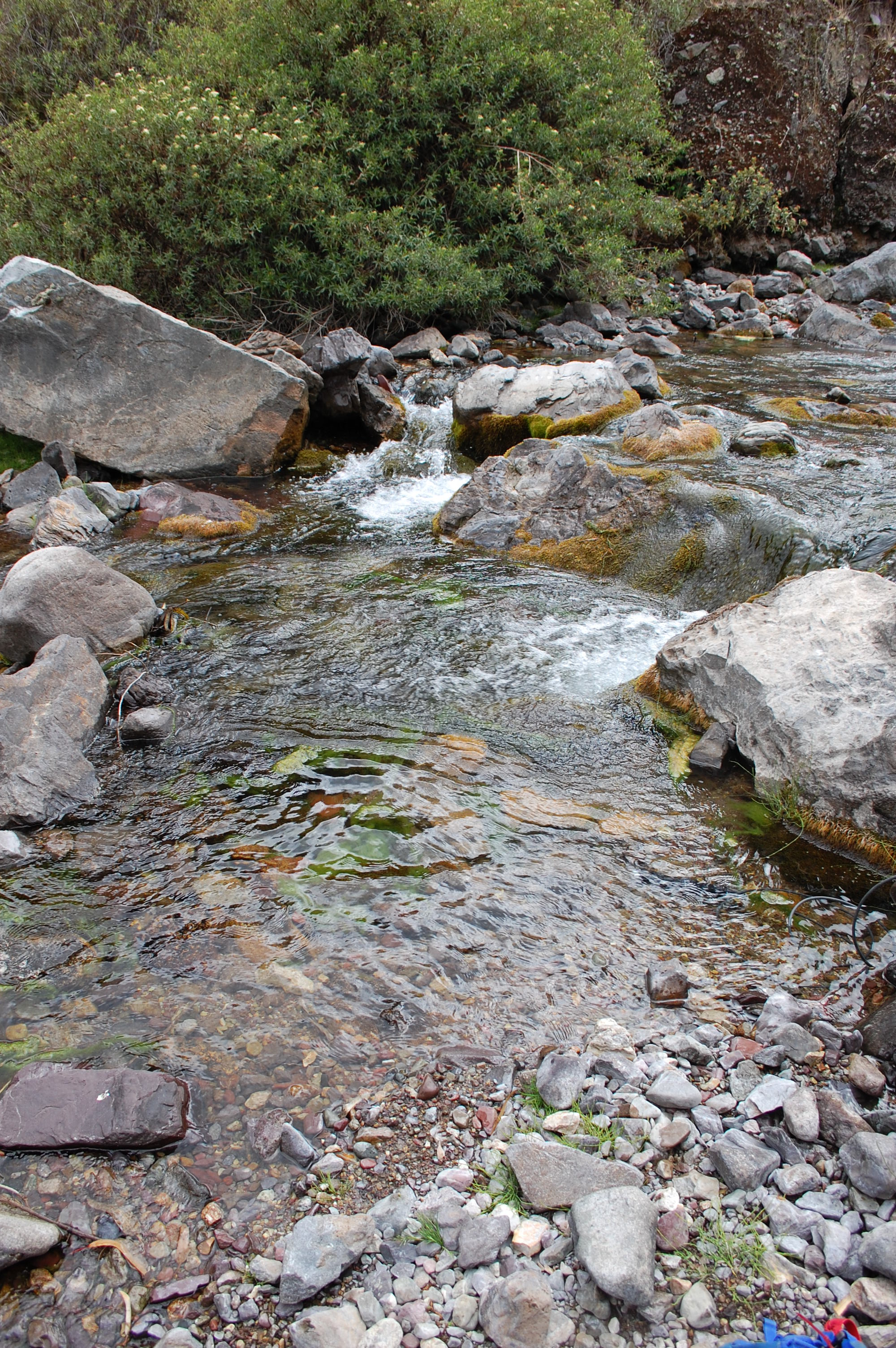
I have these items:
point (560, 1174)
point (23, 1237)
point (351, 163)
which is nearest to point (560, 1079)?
point (560, 1174)

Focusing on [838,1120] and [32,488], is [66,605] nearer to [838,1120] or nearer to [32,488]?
[32,488]

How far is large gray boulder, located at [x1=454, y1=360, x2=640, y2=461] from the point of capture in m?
8.81

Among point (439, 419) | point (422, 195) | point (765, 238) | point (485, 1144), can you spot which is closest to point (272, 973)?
point (485, 1144)

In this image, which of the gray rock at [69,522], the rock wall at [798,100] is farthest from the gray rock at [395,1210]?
the rock wall at [798,100]

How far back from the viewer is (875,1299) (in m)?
1.89

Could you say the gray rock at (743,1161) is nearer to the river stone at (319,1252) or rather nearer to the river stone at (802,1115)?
the river stone at (802,1115)

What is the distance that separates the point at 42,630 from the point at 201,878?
247 centimetres

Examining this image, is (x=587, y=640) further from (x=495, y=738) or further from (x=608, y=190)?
(x=608, y=190)

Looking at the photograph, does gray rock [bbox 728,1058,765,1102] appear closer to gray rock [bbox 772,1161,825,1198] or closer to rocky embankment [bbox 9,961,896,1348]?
rocky embankment [bbox 9,961,896,1348]

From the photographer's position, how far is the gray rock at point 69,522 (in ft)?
23.6

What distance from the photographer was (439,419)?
10180 mm

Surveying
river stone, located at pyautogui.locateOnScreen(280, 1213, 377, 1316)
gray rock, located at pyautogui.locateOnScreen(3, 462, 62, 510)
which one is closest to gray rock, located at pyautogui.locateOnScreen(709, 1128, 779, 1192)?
river stone, located at pyautogui.locateOnScreen(280, 1213, 377, 1316)

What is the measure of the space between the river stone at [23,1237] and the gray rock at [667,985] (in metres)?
1.96

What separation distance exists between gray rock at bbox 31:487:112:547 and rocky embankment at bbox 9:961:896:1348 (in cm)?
572
